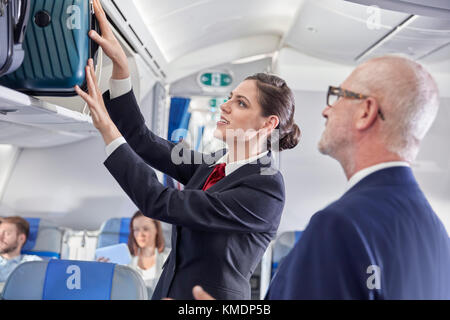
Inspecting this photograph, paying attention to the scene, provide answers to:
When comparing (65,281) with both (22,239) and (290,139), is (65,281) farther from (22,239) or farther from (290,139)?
(290,139)

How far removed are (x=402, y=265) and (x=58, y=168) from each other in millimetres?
2419

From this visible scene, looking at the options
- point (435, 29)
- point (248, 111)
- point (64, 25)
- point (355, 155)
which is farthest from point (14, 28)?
point (435, 29)

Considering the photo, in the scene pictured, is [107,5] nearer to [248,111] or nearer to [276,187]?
[248,111]

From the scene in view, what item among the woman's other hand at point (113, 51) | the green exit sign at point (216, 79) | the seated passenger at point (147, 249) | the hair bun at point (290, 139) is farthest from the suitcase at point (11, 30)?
the green exit sign at point (216, 79)

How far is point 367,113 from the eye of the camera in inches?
37.0

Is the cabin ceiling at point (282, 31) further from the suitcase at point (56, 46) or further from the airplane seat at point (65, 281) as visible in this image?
the airplane seat at point (65, 281)

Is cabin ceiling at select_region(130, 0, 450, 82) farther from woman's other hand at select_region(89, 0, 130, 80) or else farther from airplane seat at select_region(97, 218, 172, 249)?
woman's other hand at select_region(89, 0, 130, 80)

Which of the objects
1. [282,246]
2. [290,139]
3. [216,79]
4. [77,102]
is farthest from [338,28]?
[290,139]

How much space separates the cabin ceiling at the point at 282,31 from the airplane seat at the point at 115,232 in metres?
1.43

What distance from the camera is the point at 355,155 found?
3.20 ft

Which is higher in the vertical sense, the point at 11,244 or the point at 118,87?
the point at 118,87

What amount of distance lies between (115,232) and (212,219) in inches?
95.7

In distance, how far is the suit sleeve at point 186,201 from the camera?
112cm

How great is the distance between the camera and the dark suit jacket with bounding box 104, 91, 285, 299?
1.13 meters
